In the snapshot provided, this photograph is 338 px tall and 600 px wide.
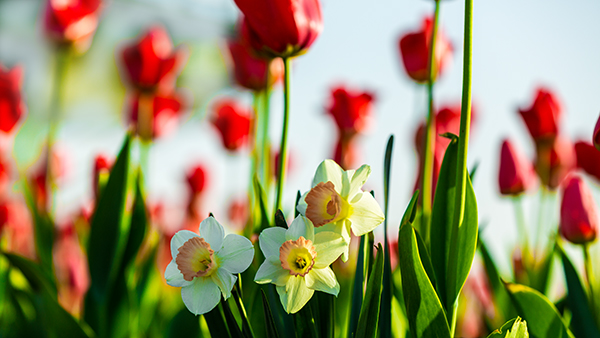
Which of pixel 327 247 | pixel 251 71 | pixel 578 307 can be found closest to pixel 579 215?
pixel 578 307

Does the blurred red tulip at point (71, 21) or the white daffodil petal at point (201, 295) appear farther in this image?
the blurred red tulip at point (71, 21)

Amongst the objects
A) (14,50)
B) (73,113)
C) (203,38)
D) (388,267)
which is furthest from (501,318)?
(203,38)

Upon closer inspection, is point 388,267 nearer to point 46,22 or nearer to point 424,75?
point 424,75

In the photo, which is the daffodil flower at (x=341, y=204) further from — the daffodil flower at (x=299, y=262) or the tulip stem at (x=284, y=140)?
the tulip stem at (x=284, y=140)

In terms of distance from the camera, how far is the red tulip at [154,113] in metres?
1.02

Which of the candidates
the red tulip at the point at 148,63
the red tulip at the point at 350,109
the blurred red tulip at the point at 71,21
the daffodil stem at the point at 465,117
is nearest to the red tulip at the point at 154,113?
the red tulip at the point at 148,63

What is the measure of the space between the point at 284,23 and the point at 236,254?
0.28 metres

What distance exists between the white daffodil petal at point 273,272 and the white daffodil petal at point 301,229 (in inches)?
0.8

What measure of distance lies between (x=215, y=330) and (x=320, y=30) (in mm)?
343

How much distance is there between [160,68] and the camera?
1027 millimetres

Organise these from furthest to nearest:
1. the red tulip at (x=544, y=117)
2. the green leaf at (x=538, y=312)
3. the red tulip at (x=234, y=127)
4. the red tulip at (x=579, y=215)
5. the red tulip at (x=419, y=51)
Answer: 1. the red tulip at (x=234, y=127)
2. the red tulip at (x=544, y=117)
3. the red tulip at (x=419, y=51)
4. the red tulip at (x=579, y=215)
5. the green leaf at (x=538, y=312)

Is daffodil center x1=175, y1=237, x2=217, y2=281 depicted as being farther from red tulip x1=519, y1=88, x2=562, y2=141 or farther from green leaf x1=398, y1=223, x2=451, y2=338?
red tulip x1=519, y1=88, x2=562, y2=141

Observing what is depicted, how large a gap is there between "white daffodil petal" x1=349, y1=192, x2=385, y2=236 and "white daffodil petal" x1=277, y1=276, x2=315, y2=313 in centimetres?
5

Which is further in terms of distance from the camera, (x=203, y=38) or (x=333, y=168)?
(x=203, y=38)
